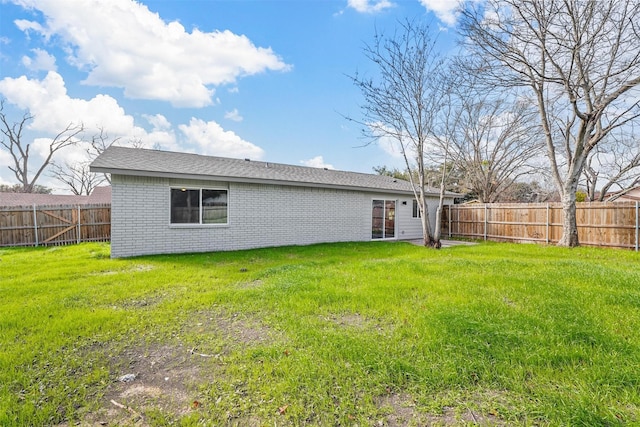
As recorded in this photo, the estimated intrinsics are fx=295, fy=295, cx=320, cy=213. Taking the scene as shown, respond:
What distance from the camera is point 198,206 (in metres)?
9.34

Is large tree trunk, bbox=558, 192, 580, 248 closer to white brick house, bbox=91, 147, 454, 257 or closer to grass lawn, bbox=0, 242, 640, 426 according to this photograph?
white brick house, bbox=91, 147, 454, 257

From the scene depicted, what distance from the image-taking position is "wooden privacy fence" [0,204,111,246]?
Result: 10.8 meters

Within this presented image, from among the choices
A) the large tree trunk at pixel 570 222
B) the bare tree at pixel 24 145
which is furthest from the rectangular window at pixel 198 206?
the bare tree at pixel 24 145

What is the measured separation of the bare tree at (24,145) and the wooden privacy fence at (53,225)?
15.1 metres

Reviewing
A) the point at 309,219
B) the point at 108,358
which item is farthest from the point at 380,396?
the point at 309,219

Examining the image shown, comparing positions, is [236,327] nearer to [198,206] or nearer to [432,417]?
[432,417]

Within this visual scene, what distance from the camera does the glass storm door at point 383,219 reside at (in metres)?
13.5

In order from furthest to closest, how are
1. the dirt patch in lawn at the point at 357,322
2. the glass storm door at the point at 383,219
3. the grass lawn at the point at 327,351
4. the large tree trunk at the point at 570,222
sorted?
the glass storm door at the point at 383,219 → the large tree trunk at the point at 570,222 → the dirt patch in lawn at the point at 357,322 → the grass lawn at the point at 327,351

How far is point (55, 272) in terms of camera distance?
6.18 metres

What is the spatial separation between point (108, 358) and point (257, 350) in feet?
4.61

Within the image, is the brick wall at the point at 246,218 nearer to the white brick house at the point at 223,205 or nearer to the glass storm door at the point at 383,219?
the white brick house at the point at 223,205

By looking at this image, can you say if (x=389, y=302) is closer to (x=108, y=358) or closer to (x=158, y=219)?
(x=108, y=358)

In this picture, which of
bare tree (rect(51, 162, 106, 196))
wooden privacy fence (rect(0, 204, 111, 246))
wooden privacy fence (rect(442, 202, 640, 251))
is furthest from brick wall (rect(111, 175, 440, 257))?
bare tree (rect(51, 162, 106, 196))

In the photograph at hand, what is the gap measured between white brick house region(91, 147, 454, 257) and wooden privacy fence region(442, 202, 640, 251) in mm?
3900
